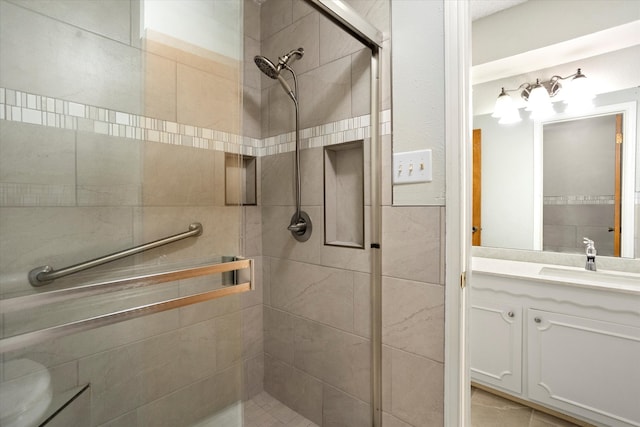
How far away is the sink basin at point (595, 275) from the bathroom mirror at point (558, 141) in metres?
0.17

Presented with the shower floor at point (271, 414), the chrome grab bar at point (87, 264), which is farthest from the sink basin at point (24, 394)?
the shower floor at point (271, 414)

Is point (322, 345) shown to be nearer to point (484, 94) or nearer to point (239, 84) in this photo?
point (239, 84)

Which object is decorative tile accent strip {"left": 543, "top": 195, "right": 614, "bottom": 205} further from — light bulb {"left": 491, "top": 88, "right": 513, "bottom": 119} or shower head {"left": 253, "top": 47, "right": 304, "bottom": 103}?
shower head {"left": 253, "top": 47, "right": 304, "bottom": 103}

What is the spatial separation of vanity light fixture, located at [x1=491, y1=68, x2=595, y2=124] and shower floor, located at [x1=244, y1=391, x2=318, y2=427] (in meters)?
2.33

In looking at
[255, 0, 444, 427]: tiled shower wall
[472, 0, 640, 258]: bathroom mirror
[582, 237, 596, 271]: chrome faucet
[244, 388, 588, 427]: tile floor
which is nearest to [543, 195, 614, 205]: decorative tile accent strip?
[472, 0, 640, 258]: bathroom mirror

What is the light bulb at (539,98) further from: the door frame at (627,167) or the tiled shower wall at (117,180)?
the tiled shower wall at (117,180)

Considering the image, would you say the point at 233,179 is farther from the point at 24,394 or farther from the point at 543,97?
the point at 543,97

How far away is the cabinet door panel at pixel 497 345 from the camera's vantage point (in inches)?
65.3

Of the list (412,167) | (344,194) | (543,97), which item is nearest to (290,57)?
(344,194)

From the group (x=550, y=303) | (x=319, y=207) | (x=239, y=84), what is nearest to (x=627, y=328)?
(x=550, y=303)

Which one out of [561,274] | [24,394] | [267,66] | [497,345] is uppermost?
[267,66]

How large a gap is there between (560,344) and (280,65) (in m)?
2.04

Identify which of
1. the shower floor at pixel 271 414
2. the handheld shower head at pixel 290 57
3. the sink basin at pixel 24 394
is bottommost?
the shower floor at pixel 271 414

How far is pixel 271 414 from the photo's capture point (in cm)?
150
